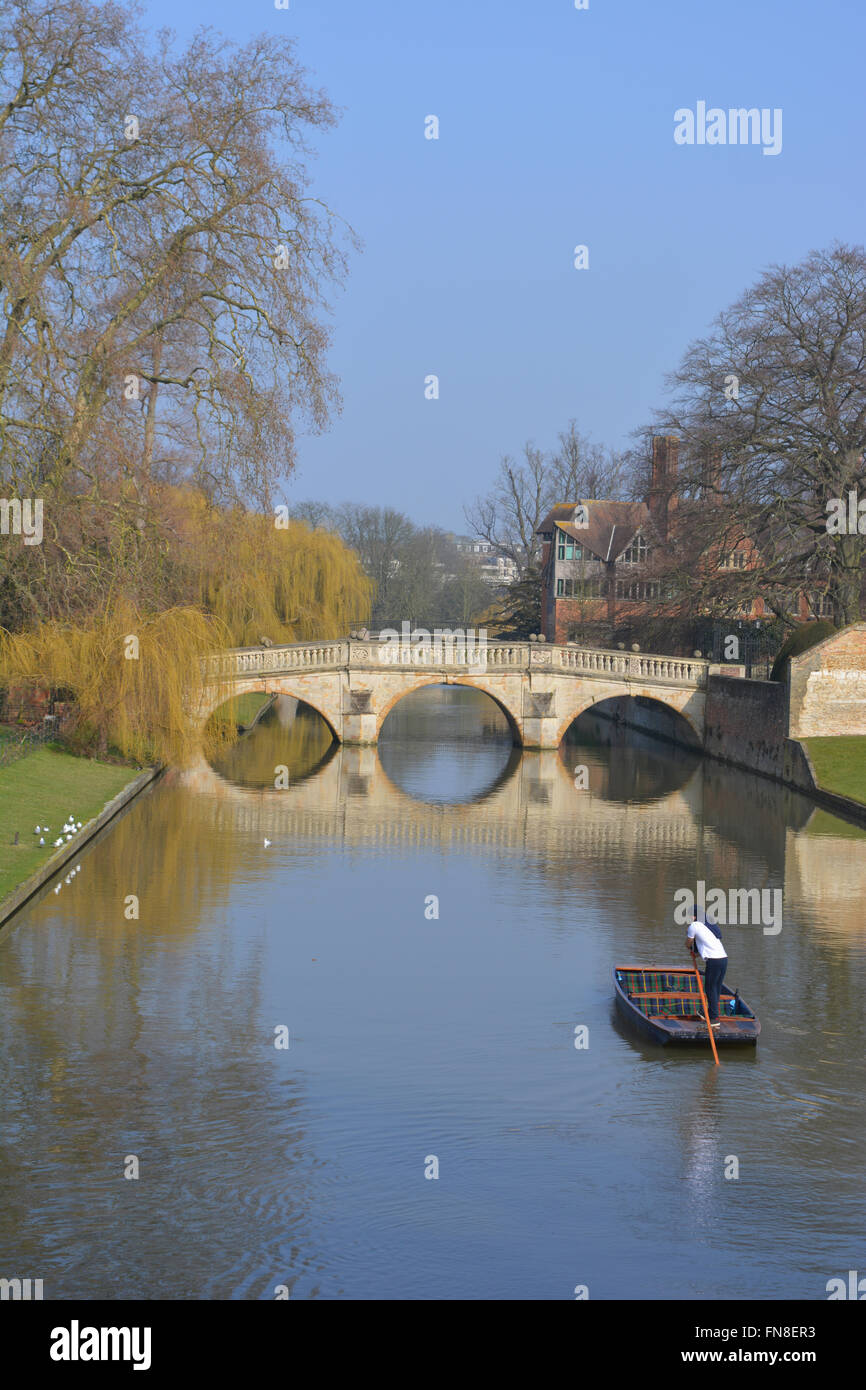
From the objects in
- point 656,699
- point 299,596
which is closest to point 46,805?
point 656,699

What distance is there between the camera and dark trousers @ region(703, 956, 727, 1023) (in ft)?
53.0

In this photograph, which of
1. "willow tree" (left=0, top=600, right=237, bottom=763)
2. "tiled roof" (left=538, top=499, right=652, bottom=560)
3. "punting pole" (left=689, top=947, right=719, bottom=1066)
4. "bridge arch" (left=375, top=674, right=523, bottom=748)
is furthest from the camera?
"tiled roof" (left=538, top=499, right=652, bottom=560)

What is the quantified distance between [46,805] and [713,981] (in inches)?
615

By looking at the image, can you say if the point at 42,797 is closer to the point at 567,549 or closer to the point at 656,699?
the point at 656,699

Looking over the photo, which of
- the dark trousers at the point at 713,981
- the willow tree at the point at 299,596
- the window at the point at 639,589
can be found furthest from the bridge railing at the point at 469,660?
the dark trousers at the point at 713,981

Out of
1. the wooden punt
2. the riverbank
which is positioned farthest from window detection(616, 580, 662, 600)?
the wooden punt

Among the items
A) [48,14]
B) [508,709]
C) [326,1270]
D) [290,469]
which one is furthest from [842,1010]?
[508,709]

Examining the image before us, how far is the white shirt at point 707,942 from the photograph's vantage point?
52.9 feet

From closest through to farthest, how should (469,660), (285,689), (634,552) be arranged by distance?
1. (285,689)
2. (469,660)
3. (634,552)

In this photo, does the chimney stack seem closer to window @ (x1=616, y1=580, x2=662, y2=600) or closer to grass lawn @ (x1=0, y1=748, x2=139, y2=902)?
window @ (x1=616, y1=580, x2=662, y2=600)

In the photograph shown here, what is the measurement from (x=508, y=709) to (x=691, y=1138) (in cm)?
3266

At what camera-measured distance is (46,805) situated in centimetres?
2781

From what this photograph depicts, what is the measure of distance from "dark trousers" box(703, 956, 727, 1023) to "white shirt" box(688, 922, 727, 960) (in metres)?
0.07

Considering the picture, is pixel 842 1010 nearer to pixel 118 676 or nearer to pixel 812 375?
pixel 118 676
